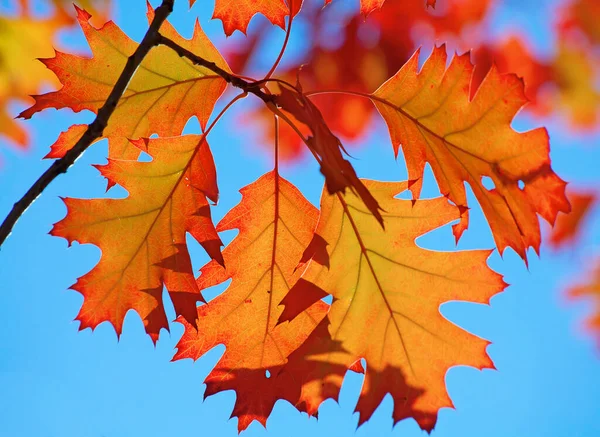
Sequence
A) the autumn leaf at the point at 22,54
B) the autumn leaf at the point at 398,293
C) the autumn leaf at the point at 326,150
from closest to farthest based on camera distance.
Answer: the autumn leaf at the point at 326,150 < the autumn leaf at the point at 398,293 < the autumn leaf at the point at 22,54

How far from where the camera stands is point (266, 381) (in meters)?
1.12

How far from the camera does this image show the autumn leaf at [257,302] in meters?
1.11

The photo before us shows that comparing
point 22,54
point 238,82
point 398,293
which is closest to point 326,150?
point 238,82

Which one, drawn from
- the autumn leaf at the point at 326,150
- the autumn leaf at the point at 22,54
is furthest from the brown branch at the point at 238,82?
the autumn leaf at the point at 22,54

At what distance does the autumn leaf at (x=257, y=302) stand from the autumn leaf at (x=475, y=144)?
0.23m

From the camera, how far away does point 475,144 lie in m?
1.04

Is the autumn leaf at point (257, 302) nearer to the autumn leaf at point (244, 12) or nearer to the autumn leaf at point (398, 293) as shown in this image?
the autumn leaf at point (398, 293)

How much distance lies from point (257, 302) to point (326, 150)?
0.41 meters

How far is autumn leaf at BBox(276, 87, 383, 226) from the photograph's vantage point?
74 cm

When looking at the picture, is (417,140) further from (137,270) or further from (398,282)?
(137,270)

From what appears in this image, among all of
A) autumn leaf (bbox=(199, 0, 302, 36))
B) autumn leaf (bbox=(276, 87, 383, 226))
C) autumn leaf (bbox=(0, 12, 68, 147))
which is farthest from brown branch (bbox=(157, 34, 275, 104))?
autumn leaf (bbox=(0, 12, 68, 147))

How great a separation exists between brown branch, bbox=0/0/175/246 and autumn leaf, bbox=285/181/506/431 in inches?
15.9

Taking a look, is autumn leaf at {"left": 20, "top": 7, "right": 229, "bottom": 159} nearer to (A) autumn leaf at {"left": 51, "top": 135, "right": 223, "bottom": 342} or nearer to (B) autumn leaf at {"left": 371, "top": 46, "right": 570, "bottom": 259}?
(A) autumn leaf at {"left": 51, "top": 135, "right": 223, "bottom": 342}

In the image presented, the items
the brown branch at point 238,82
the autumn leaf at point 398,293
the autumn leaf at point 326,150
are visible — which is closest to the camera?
the autumn leaf at point 326,150
